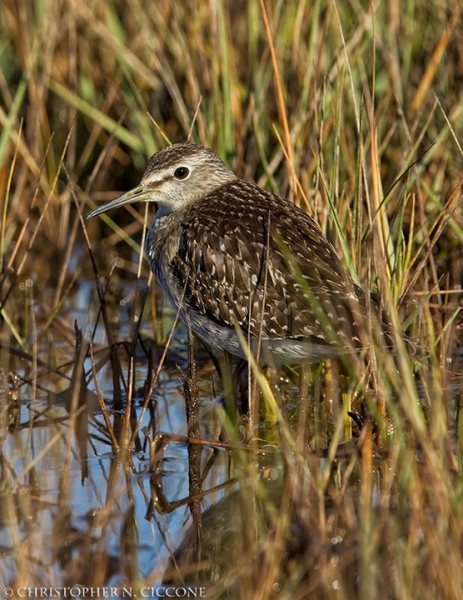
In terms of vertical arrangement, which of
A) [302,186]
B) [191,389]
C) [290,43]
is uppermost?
[290,43]

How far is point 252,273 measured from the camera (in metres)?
6.18

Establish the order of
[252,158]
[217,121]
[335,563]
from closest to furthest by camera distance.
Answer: [335,563]
[217,121]
[252,158]

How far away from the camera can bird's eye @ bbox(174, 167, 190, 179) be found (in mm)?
6891

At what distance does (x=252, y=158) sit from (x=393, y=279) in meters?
2.54

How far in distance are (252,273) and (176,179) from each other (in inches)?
43.2

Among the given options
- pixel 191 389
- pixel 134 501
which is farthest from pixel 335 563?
pixel 191 389

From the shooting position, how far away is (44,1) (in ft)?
31.7

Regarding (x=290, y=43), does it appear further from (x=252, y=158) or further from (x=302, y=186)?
(x=302, y=186)
